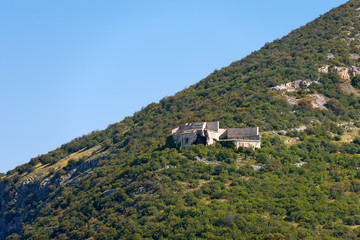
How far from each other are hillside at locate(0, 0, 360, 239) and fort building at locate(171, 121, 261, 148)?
1.42 metres

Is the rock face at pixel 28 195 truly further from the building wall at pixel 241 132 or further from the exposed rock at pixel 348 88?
the exposed rock at pixel 348 88

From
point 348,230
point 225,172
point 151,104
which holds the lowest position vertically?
point 348,230

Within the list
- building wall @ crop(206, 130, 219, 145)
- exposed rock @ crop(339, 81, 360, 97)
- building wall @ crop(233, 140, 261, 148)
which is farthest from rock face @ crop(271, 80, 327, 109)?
building wall @ crop(206, 130, 219, 145)

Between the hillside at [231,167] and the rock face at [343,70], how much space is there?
26cm

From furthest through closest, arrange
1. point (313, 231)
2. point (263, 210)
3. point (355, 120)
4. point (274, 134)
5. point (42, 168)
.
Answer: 1. point (42, 168)
2. point (355, 120)
3. point (274, 134)
4. point (263, 210)
5. point (313, 231)

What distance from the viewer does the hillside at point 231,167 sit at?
7144 centimetres

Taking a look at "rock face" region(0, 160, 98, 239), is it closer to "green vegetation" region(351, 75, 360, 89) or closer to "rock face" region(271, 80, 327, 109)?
"rock face" region(271, 80, 327, 109)

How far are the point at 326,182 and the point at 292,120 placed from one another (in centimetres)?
2106

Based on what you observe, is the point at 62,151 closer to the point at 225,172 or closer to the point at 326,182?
the point at 225,172

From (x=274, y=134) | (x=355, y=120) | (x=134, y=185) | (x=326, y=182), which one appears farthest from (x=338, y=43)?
(x=134, y=185)

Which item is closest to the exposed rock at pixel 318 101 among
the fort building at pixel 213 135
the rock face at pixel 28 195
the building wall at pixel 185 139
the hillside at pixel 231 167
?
the hillside at pixel 231 167

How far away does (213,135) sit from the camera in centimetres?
8756

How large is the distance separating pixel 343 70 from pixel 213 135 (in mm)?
41003

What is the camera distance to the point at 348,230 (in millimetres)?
66562
